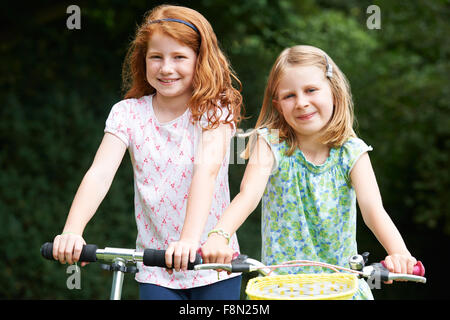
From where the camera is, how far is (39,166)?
6.12 metres

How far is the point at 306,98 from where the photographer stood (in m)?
2.71

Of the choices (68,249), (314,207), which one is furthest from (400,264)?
(68,249)

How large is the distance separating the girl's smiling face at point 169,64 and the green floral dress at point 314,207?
1.56 ft

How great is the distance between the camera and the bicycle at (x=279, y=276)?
211 cm

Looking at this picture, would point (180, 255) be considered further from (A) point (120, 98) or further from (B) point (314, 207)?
(A) point (120, 98)

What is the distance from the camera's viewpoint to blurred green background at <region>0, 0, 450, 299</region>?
5.85 meters

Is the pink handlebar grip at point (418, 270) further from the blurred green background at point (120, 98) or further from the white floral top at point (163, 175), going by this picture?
the blurred green background at point (120, 98)

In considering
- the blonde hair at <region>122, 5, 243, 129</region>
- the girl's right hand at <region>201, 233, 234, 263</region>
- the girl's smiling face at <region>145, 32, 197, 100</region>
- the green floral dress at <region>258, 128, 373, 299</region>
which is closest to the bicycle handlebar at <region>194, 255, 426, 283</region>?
the girl's right hand at <region>201, 233, 234, 263</region>

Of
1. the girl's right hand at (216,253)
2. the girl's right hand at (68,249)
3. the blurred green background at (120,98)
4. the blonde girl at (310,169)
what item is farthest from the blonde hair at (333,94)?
the blurred green background at (120,98)

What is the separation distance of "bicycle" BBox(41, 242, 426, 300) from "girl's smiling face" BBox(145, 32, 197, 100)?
0.84 metres

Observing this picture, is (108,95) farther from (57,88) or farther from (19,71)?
(19,71)

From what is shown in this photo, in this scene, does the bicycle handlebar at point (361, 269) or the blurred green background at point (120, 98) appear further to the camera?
the blurred green background at point (120, 98)

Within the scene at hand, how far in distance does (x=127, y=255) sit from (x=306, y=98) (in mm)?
1053
